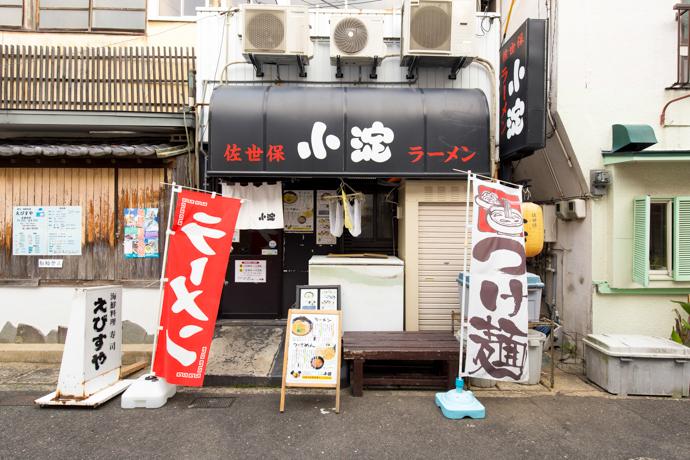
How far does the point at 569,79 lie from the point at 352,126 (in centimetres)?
423

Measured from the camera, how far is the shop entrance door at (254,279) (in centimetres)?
829

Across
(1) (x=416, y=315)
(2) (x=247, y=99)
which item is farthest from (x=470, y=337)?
(2) (x=247, y=99)

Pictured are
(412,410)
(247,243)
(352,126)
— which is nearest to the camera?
(412,410)

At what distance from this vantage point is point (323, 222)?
27.4 ft

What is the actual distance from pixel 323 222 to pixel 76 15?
24.3 feet

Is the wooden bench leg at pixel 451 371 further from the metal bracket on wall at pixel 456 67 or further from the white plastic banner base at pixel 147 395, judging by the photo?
the metal bracket on wall at pixel 456 67

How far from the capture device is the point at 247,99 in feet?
23.2

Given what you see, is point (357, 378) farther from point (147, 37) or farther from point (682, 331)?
point (147, 37)

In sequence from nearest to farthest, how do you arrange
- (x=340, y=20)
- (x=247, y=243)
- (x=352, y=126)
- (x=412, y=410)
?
(x=412, y=410), (x=352, y=126), (x=340, y=20), (x=247, y=243)

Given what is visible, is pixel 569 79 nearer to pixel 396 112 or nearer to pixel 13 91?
pixel 396 112

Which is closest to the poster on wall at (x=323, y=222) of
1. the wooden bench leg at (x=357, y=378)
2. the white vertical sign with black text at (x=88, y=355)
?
the wooden bench leg at (x=357, y=378)

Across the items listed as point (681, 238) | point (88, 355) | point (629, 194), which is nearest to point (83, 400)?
point (88, 355)

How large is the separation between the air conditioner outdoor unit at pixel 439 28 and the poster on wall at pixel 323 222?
3.23m

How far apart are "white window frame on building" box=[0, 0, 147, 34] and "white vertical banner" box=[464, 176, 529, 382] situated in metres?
8.88
